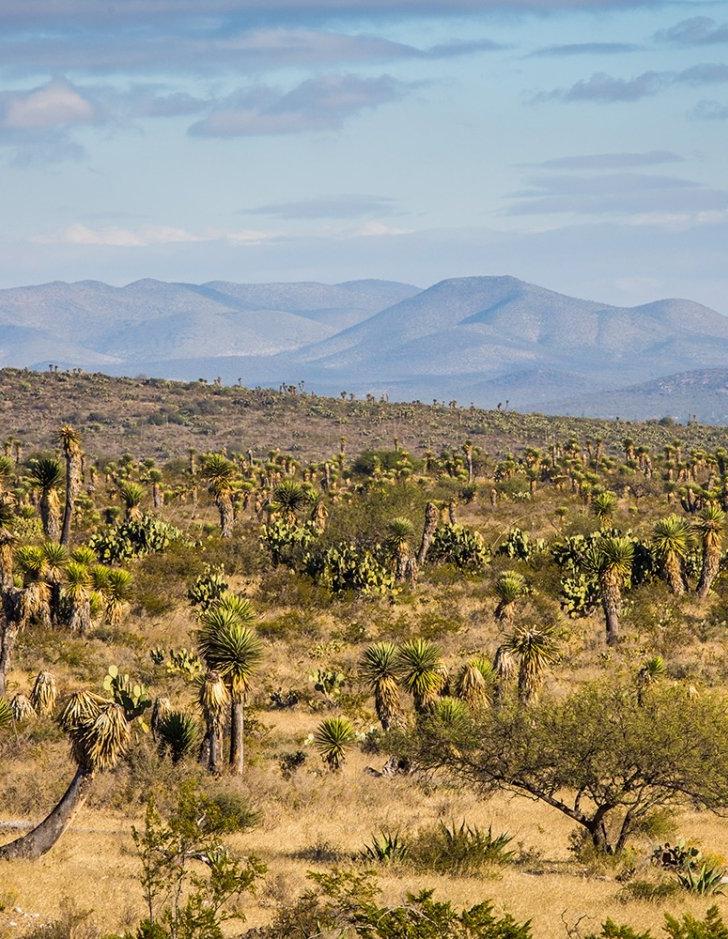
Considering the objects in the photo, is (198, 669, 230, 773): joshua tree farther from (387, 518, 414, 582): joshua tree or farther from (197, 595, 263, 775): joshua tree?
(387, 518, 414, 582): joshua tree

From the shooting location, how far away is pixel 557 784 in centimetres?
2480

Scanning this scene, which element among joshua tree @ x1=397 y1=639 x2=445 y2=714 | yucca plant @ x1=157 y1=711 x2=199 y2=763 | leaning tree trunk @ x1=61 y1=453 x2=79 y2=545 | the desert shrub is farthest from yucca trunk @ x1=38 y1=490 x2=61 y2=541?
the desert shrub

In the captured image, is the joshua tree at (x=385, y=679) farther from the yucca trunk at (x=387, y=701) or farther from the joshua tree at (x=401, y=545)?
the joshua tree at (x=401, y=545)

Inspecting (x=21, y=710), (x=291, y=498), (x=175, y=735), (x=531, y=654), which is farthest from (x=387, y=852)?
(x=291, y=498)

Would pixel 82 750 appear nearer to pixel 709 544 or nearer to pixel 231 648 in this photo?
pixel 231 648

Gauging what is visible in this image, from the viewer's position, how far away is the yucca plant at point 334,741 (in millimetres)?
31359

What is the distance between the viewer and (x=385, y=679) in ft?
105

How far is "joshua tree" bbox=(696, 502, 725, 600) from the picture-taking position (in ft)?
162

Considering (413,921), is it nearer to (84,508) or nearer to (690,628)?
(690,628)

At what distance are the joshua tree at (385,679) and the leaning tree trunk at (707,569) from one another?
22.9 meters

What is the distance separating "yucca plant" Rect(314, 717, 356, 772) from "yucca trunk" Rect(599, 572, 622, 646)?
16.9 meters

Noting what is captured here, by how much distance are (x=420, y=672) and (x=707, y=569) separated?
2358 cm

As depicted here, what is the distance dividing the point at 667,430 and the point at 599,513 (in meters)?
106

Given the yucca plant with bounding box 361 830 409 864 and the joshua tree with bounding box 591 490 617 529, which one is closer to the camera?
the yucca plant with bounding box 361 830 409 864
